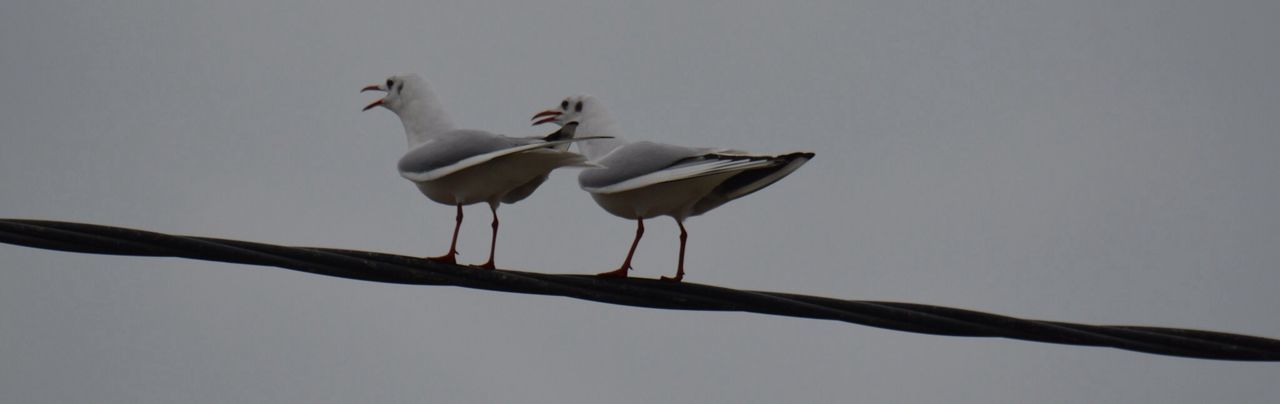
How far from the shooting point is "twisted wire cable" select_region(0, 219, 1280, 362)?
23.4 ft

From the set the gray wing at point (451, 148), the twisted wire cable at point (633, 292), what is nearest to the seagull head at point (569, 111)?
the gray wing at point (451, 148)

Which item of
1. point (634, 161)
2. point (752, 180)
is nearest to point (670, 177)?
point (634, 161)

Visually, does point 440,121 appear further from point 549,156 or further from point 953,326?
point 953,326

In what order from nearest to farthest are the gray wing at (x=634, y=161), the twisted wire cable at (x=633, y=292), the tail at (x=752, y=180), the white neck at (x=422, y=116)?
the twisted wire cable at (x=633, y=292), the tail at (x=752, y=180), the gray wing at (x=634, y=161), the white neck at (x=422, y=116)

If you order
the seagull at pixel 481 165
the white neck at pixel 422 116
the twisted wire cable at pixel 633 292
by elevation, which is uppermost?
the white neck at pixel 422 116

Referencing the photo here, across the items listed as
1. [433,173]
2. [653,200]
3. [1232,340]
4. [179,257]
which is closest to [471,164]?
[433,173]

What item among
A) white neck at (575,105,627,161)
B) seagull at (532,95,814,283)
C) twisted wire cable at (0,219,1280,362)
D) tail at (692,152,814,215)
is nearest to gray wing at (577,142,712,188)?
seagull at (532,95,814,283)

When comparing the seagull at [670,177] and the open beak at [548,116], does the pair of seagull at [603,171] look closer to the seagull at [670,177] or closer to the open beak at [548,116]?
the seagull at [670,177]

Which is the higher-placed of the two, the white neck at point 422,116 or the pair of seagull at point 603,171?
the white neck at point 422,116

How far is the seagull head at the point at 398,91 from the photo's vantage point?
1031 centimetres

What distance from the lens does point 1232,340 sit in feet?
24.8

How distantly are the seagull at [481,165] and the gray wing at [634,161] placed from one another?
204 mm

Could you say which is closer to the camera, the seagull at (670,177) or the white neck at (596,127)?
the seagull at (670,177)

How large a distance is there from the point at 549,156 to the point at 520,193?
63 cm
